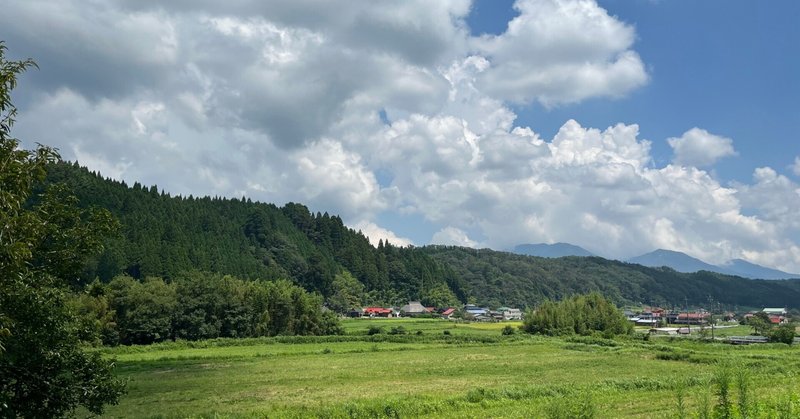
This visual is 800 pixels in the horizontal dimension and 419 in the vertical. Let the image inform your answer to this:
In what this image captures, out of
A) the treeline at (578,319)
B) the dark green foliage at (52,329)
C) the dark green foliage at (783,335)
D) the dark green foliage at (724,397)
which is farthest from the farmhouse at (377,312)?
the dark green foliage at (724,397)

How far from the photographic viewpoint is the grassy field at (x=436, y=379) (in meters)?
22.5

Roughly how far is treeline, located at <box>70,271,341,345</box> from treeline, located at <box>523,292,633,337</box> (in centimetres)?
3403

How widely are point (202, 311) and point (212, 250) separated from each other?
7067cm

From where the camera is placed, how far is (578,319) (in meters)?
89.8

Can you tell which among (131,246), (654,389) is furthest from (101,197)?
(654,389)

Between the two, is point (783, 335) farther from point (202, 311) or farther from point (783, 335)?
point (202, 311)

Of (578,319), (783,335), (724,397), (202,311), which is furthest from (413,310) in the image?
(724,397)

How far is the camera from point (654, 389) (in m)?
28.4

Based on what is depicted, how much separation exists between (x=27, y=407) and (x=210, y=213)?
177 meters

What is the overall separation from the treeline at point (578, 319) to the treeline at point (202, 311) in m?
34.0

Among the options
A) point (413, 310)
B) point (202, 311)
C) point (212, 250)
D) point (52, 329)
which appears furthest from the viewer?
point (413, 310)

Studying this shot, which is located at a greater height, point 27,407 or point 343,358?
point 27,407

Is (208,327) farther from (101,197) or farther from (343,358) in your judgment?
(101,197)

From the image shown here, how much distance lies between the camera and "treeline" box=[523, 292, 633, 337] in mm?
88062
